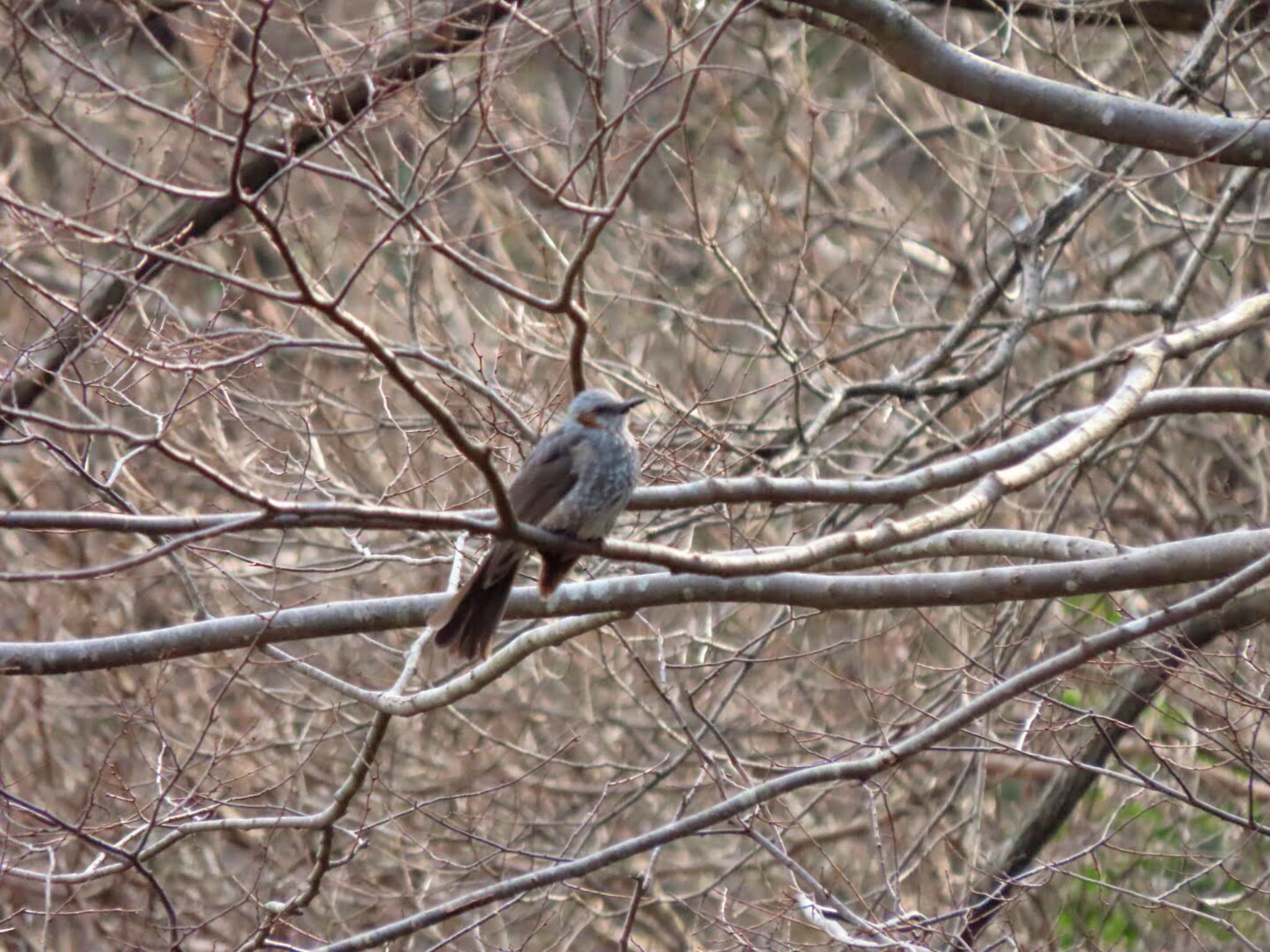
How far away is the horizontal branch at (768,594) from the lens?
387 centimetres

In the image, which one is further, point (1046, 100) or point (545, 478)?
point (1046, 100)

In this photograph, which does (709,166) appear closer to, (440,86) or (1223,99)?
(440,86)

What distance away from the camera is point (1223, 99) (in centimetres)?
530

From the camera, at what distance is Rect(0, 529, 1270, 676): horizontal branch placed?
3.87m

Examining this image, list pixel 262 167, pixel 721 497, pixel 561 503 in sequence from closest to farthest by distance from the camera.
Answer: pixel 721 497, pixel 561 503, pixel 262 167

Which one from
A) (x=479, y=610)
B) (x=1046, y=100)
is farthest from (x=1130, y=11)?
(x=479, y=610)

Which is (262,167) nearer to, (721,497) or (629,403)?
(629,403)

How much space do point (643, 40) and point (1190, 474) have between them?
253 inches

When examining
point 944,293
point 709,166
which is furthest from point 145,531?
point 709,166

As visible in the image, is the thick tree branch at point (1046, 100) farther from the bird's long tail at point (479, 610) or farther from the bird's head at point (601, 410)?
the bird's long tail at point (479, 610)

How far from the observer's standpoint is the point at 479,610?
4.16 metres

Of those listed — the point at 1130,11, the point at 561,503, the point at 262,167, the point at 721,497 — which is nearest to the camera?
the point at 721,497

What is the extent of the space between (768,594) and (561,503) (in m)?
0.67

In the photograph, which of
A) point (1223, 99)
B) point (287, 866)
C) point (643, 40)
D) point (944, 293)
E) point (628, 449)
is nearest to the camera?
point (628, 449)
